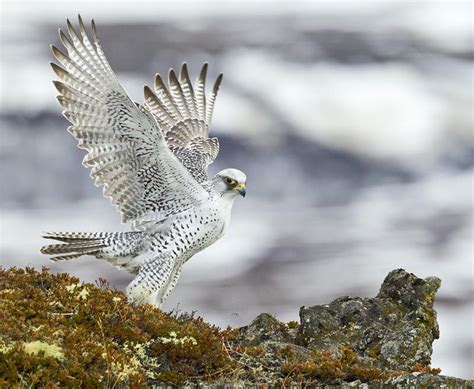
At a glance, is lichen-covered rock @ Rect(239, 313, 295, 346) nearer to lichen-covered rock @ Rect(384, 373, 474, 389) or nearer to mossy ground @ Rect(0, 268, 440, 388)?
mossy ground @ Rect(0, 268, 440, 388)

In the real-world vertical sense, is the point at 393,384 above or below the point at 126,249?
below

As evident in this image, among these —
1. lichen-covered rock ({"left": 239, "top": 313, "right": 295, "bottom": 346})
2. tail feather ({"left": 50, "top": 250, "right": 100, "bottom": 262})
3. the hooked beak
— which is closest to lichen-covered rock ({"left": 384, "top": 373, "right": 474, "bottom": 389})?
lichen-covered rock ({"left": 239, "top": 313, "right": 295, "bottom": 346})

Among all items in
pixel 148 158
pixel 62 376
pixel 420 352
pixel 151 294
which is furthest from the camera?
pixel 148 158

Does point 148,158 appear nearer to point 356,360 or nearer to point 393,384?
point 356,360

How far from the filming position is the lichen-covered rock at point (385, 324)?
12.5 meters

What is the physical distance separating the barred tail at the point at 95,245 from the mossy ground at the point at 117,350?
3421mm

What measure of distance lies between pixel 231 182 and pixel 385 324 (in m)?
3.61

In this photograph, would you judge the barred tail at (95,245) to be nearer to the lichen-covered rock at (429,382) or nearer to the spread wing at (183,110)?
the spread wing at (183,110)

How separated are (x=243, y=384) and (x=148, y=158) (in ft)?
20.5

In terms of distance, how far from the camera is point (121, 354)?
29.8ft

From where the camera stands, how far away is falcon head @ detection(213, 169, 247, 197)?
48.2ft

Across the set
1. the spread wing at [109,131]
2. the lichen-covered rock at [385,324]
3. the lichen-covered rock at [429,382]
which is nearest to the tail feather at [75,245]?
the spread wing at [109,131]

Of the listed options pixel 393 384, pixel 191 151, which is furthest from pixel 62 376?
pixel 191 151

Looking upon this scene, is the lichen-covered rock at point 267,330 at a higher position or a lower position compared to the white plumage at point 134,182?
lower
